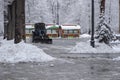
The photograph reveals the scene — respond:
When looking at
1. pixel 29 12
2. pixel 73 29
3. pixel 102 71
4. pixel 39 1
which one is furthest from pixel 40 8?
pixel 102 71

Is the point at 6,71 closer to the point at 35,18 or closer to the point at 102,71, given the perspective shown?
the point at 102,71

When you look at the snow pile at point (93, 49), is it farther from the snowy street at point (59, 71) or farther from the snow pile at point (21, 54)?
the snowy street at point (59, 71)

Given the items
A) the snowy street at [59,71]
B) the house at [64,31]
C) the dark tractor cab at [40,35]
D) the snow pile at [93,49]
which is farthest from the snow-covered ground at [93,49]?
the house at [64,31]

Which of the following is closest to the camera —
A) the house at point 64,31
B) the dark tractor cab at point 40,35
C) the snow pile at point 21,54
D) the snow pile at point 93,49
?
the snow pile at point 21,54

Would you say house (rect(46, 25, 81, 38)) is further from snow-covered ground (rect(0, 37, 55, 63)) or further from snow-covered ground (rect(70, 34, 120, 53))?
snow-covered ground (rect(0, 37, 55, 63))

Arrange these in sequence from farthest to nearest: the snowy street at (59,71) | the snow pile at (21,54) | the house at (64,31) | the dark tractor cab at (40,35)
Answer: the house at (64,31) < the dark tractor cab at (40,35) < the snow pile at (21,54) < the snowy street at (59,71)

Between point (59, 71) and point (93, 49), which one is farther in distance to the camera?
point (93, 49)

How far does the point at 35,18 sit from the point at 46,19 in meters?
5.84

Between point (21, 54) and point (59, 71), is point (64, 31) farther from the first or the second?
point (59, 71)

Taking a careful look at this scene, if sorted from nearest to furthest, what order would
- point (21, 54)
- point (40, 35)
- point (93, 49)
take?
point (21, 54) < point (93, 49) < point (40, 35)

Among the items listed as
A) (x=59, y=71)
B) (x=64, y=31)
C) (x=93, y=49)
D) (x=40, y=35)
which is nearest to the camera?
(x=59, y=71)

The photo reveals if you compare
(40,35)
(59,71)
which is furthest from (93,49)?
(40,35)

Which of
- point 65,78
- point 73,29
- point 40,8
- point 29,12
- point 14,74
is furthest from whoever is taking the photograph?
point 40,8

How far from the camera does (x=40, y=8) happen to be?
301 ft
